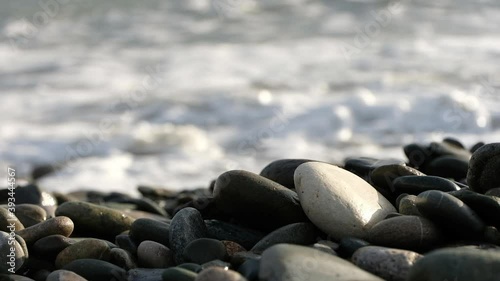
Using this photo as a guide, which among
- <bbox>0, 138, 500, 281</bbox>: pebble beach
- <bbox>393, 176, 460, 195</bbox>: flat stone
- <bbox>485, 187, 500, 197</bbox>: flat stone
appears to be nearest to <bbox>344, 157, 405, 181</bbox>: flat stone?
<bbox>0, 138, 500, 281</bbox>: pebble beach

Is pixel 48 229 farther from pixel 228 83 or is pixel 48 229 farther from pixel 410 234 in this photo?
pixel 228 83

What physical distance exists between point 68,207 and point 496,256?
2.10m

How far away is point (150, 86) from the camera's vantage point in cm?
1077

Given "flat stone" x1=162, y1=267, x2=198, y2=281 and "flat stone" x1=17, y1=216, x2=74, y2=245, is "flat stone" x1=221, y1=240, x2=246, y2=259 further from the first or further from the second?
"flat stone" x1=17, y1=216, x2=74, y2=245

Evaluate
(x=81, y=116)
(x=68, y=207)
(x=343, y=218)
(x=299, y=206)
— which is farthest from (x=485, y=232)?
(x=81, y=116)

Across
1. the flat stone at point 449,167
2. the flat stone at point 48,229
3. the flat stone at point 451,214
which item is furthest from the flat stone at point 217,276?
the flat stone at point 449,167

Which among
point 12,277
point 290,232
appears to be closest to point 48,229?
point 12,277

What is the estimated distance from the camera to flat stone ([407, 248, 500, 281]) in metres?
2.38

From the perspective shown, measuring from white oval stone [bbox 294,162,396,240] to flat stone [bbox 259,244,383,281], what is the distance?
21.2 inches

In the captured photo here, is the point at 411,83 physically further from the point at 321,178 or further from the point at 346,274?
the point at 346,274

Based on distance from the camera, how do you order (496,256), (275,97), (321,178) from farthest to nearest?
(275,97)
(321,178)
(496,256)

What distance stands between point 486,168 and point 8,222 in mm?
2098

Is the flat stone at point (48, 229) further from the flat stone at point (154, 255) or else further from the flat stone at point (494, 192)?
the flat stone at point (494, 192)

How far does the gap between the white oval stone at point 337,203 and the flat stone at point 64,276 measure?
0.95 m
